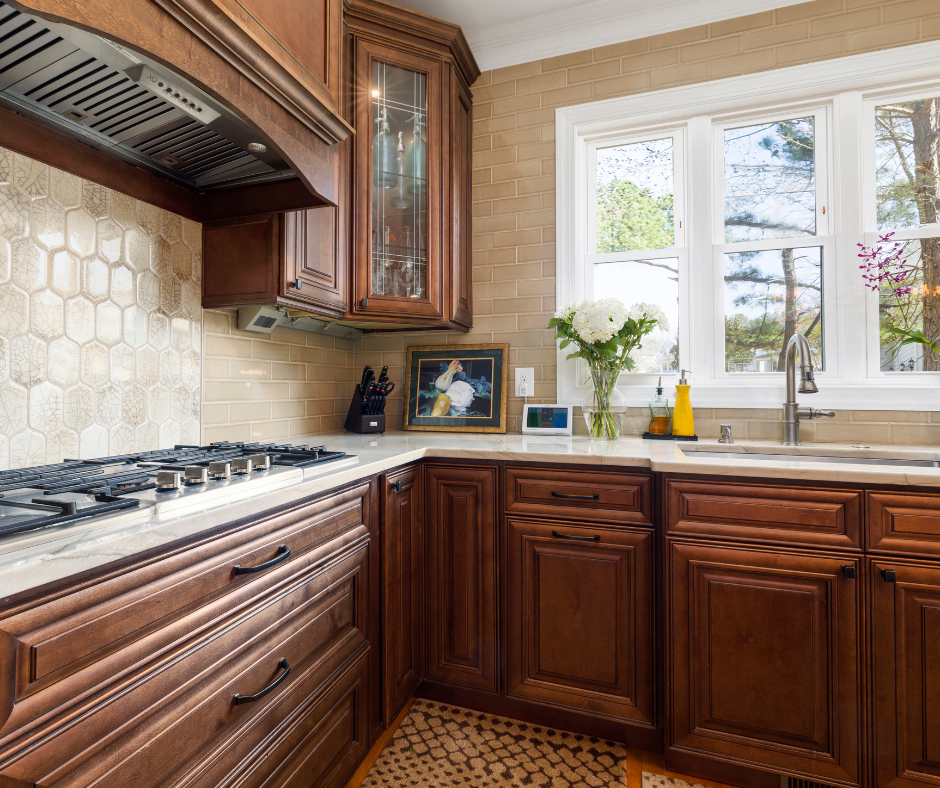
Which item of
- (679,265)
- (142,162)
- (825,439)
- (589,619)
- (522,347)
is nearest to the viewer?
(142,162)

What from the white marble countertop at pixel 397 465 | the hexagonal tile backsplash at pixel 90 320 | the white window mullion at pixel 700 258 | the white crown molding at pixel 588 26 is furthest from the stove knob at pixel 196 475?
the white crown molding at pixel 588 26

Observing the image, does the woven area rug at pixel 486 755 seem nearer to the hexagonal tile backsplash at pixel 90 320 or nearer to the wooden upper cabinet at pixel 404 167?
the hexagonal tile backsplash at pixel 90 320

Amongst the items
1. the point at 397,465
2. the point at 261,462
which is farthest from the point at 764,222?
the point at 261,462

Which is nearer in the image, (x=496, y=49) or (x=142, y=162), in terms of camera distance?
(x=142, y=162)

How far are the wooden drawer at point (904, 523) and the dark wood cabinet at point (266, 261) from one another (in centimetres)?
181

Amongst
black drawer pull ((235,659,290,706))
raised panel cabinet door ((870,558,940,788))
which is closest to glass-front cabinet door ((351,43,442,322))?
black drawer pull ((235,659,290,706))

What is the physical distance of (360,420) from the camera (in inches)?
93.0

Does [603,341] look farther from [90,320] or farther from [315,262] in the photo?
[90,320]

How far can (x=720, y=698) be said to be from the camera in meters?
1.50

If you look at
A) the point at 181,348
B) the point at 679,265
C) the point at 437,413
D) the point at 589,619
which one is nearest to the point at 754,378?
the point at 679,265

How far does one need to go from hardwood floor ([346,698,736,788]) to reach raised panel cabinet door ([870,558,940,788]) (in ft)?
1.47

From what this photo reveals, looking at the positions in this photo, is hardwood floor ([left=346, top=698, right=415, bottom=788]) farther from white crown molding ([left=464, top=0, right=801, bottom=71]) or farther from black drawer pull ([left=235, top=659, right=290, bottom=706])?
white crown molding ([left=464, top=0, right=801, bottom=71])

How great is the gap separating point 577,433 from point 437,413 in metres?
0.68

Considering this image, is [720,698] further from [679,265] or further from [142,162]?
[142,162]
